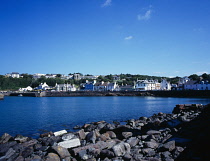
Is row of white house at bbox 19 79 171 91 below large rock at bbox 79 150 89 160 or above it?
above

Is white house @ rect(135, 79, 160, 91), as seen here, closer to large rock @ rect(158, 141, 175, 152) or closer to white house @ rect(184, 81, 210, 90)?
white house @ rect(184, 81, 210, 90)

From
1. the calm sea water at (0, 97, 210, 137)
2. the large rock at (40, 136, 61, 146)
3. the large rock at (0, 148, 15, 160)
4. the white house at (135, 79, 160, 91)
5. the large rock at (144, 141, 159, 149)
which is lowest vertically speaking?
the calm sea water at (0, 97, 210, 137)

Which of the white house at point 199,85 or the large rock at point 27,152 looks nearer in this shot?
the large rock at point 27,152

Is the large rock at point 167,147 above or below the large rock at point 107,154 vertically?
above

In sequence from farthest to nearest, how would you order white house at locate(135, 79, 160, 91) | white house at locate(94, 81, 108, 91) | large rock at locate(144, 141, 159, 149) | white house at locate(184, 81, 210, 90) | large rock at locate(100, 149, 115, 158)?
white house at locate(94, 81, 108, 91), white house at locate(135, 79, 160, 91), white house at locate(184, 81, 210, 90), large rock at locate(144, 141, 159, 149), large rock at locate(100, 149, 115, 158)

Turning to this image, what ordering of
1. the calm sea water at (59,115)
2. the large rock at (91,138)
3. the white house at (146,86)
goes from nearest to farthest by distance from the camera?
the large rock at (91,138) → the calm sea water at (59,115) → the white house at (146,86)

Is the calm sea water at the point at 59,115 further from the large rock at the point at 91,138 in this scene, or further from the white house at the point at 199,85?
the white house at the point at 199,85

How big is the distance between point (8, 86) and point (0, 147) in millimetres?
160080

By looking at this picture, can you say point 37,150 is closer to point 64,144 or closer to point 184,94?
point 64,144

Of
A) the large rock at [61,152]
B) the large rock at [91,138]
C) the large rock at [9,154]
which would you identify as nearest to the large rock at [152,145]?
the large rock at [91,138]

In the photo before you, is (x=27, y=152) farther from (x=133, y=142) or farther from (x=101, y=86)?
(x=101, y=86)

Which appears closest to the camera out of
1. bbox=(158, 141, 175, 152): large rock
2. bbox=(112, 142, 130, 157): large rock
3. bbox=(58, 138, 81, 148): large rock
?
bbox=(112, 142, 130, 157): large rock

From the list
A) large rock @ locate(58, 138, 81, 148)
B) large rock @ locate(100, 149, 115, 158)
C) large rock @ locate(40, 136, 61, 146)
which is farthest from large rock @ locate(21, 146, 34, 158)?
large rock @ locate(100, 149, 115, 158)

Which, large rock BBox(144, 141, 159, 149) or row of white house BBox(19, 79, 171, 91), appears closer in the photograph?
large rock BBox(144, 141, 159, 149)
